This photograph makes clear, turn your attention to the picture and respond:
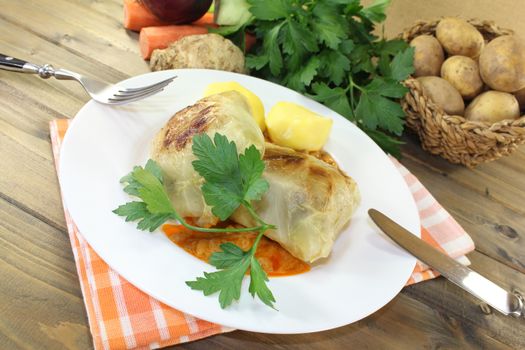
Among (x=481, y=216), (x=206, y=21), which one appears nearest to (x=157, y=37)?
(x=206, y=21)

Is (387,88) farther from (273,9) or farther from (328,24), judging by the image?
(273,9)

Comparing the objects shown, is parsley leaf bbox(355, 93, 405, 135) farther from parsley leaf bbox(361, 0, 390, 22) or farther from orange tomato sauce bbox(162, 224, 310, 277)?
orange tomato sauce bbox(162, 224, 310, 277)

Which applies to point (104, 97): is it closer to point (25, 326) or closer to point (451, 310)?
point (25, 326)

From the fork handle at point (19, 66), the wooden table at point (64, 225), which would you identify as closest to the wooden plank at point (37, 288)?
the wooden table at point (64, 225)

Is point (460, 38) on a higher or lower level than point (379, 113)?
higher

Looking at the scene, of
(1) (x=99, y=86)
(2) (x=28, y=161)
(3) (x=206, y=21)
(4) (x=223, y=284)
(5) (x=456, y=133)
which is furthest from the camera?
(3) (x=206, y=21)

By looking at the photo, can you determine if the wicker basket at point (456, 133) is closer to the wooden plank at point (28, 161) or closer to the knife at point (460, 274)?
the knife at point (460, 274)

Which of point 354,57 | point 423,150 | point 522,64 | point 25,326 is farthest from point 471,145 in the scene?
point 25,326
